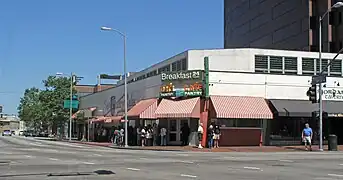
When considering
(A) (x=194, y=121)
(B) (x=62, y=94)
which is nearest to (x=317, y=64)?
(A) (x=194, y=121)

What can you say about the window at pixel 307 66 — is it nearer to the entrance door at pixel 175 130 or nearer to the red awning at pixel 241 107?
the red awning at pixel 241 107

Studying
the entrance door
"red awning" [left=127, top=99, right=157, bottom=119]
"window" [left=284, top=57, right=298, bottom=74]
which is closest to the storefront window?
the entrance door

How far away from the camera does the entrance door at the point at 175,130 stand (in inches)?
1583

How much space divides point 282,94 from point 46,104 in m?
41.2

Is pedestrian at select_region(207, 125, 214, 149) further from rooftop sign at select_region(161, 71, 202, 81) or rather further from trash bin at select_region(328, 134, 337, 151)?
trash bin at select_region(328, 134, 337, 151)

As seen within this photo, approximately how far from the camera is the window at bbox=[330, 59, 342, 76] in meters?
43.8

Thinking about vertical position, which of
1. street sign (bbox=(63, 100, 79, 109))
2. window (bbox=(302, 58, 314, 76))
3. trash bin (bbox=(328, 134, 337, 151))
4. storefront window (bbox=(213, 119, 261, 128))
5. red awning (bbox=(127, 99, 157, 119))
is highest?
window (bbox=(302, 58, 314, 76))

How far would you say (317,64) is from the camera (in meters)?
42.9

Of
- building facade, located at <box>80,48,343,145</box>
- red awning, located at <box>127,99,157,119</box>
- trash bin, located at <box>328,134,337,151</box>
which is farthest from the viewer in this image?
red awning, located at <box>127,99,157,119</box>

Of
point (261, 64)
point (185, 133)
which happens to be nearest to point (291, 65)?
point (261, 64)

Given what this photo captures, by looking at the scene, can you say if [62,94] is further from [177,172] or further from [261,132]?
[177,172]

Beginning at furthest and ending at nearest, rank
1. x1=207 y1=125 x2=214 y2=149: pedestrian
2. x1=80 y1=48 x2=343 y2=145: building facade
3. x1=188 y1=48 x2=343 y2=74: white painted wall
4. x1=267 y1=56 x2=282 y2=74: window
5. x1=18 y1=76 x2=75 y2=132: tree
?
x1=18 y1=76 x2=75 y2=132: tree, x1=267 y1=56 x2=282 y2=74: window, x1=188 y1=48 x2=343 y2=74: white painted wall, x1=80 y1=48 x2=343 y2=145: building facade, x1=207 y1=125 x2=214 y2=149: pedestrian

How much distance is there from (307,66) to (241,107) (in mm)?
8433

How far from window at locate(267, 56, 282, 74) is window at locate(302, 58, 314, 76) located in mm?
2125
